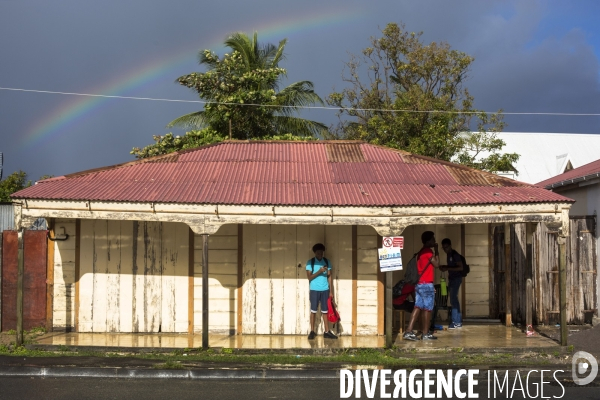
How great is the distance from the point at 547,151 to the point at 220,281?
31.0 metres

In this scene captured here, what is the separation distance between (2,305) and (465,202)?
29.5ft

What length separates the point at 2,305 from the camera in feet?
41.8

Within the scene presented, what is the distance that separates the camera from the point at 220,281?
12.5 metres

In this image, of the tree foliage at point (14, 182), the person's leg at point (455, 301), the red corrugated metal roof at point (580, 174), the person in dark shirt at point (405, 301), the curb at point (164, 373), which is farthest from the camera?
the tree foliage at point (14, 182)

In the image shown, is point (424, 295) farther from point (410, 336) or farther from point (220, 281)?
point (220, 281)

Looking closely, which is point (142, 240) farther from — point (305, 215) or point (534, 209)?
point (534, 209)

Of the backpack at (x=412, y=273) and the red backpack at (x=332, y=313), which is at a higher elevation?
the backpack at (x=412, y=273)

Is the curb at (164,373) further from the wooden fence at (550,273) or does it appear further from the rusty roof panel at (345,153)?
the wooden fence at (550,273)

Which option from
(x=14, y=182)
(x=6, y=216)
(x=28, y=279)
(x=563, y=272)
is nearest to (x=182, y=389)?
(x=28, y=279)

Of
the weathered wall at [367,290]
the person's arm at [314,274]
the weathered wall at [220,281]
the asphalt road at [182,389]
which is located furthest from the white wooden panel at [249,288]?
the asphalt road at [182,389]

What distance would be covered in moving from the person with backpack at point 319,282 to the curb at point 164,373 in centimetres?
209

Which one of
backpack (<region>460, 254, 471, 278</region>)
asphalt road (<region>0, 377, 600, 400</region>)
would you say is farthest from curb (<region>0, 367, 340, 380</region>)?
backpack (<region>460, 254, 471, 278</region>)

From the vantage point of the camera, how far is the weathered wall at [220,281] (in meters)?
12.4

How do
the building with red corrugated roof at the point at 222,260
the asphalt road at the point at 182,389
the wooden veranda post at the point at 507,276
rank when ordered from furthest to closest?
the wooden veranda post at the point at 507,276, the building with red corrugated roof at the point at 222,260, the asphalt road at the point at 182,389
